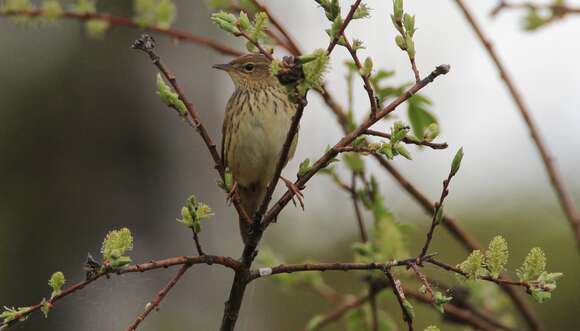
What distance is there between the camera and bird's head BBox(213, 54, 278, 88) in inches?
168

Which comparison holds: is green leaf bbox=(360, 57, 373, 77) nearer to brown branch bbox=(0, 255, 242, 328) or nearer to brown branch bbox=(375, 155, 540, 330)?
brown branch bbox=(0, 255, 242, 328)

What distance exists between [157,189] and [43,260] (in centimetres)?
86

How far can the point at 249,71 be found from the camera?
4.39m

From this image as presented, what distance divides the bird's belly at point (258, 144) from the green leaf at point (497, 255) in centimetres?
210

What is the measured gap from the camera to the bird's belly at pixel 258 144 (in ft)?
12.8

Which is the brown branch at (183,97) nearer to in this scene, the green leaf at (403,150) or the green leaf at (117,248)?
the green leaf at (117,248)

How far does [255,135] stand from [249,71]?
59 cm

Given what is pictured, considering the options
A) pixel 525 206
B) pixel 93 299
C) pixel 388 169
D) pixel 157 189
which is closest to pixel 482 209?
pixel 525 206

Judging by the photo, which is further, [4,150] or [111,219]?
[4,150]

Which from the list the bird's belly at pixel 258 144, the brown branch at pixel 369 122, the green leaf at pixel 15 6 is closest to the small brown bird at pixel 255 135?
the bird's belly at pixel 258 144

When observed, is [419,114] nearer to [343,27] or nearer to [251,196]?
[343,27]

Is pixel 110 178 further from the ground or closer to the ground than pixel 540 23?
further from the ground

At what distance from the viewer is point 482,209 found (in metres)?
7.80

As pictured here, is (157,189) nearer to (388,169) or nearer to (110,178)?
(110,178)
